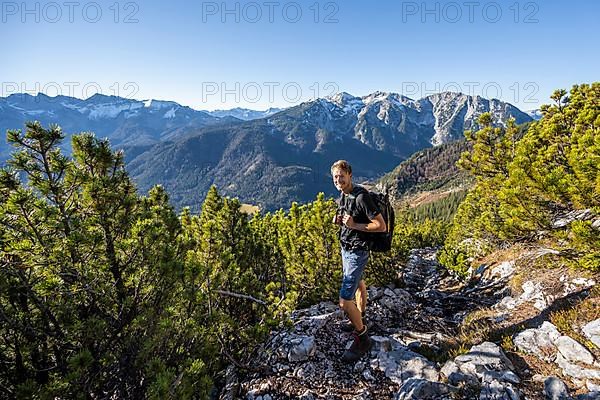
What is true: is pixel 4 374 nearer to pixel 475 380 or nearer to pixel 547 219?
pixel 475 380

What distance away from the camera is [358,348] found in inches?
218

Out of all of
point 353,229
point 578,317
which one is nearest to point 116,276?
point 353,229

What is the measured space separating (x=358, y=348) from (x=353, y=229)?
2.17 metres

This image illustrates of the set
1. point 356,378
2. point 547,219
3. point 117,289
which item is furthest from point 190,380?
point 547,219

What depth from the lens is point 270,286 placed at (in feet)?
17.6

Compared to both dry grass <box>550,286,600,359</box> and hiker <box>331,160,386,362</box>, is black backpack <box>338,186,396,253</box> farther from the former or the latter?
dry grass <box>550,286,600,359</box>

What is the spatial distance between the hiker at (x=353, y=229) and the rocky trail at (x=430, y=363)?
0.56 metres

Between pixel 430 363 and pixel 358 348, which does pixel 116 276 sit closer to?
pixel 358 348

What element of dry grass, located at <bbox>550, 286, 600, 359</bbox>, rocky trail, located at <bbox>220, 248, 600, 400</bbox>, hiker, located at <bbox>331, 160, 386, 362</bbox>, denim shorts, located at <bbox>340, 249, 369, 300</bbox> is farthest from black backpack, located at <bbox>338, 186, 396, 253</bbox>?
dry grass, located at <bbox>550, 286, 600, 359</bbox>

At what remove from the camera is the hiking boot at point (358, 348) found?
216 inches

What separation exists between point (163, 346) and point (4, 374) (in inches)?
60.9

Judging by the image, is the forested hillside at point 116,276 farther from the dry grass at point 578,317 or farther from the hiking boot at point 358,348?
the hiking boot at point 358,348

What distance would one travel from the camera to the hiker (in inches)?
193

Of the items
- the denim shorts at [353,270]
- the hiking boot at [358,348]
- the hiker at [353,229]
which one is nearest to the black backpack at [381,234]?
the hiker at [353,229]
